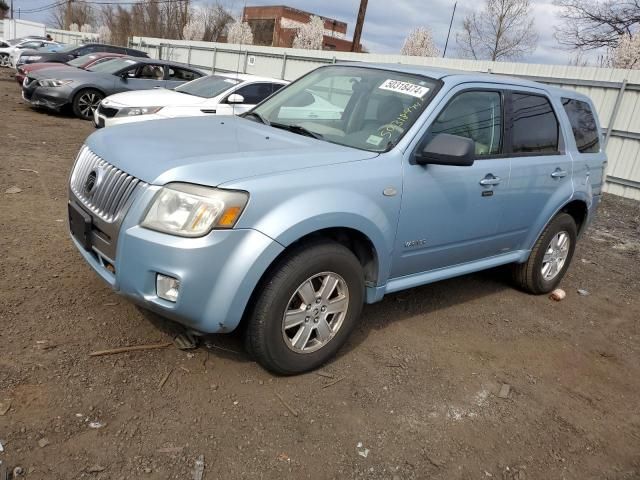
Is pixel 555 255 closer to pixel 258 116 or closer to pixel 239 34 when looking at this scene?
pixel 258 116

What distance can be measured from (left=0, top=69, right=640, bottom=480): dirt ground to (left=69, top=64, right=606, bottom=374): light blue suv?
1.19 feet

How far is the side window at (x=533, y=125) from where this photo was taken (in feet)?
13.8

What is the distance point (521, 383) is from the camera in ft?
11.6

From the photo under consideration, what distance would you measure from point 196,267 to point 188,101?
7140 millimetres

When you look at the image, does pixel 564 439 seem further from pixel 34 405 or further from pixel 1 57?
pixel 1 57

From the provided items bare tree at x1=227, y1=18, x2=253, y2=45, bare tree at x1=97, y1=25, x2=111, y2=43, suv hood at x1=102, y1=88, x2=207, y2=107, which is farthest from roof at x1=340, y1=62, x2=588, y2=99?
bare tree at x1=97, y1=25, x2=111, y2=43

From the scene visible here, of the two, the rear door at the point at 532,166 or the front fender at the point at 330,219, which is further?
the rear door at the point at 532,166

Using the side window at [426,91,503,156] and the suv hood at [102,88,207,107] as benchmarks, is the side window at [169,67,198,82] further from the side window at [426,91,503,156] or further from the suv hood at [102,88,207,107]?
the side window at [426,91,503,156]

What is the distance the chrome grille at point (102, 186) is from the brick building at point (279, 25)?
64545 mm

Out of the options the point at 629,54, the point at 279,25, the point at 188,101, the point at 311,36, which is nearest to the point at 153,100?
the point at 188,101

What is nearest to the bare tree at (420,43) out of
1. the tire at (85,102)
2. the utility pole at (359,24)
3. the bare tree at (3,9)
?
the utility pole at (359,24)

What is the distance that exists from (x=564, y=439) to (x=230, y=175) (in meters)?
2.36

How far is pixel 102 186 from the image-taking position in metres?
2.97

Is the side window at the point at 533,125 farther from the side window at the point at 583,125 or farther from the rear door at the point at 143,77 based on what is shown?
the rear door at the point at 143,77
